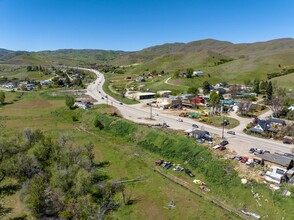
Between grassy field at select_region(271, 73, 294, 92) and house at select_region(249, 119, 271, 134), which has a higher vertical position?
grassy field at select_region(271, 73, 294, 92)

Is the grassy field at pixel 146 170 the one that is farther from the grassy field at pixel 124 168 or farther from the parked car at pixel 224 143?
the parked car at pixel 224 143

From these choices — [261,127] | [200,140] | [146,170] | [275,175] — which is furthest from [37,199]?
[261,127]

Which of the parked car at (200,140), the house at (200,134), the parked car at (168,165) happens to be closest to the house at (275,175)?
the parked car at (200,140)

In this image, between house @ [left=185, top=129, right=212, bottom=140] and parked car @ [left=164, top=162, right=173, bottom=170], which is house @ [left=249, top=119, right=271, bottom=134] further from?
parked car @ [left=164, top=162, right=173, bottom=170]

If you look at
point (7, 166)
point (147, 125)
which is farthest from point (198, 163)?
point (7, 166)

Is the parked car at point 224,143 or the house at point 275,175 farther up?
the parked car at point 224,143

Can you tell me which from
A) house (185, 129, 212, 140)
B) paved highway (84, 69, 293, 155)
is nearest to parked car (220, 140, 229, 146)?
paved highway (84, 69, 293, 155)
